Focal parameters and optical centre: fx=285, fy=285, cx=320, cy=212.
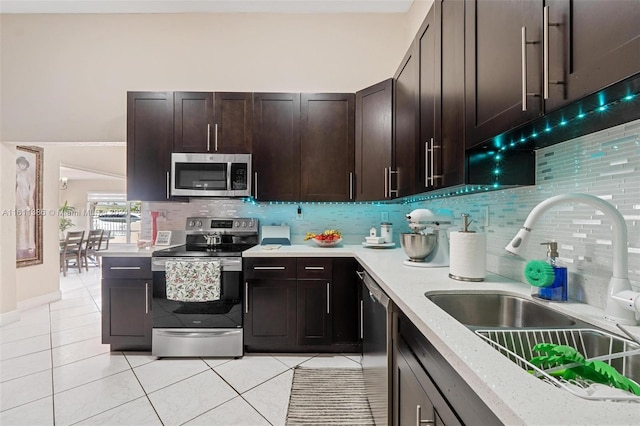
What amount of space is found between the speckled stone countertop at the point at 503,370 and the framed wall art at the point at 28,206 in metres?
4.77

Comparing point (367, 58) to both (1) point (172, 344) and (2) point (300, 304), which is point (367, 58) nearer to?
(2) point (300, 304)

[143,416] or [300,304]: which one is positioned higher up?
[300,304]

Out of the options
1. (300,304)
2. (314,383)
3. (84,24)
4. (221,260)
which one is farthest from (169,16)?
(314,383)

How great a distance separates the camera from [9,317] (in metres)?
3.15

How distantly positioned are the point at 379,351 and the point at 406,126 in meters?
1.50

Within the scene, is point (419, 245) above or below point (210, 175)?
below

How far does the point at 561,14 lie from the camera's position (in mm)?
735

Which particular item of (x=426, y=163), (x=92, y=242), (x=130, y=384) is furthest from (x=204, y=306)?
(x=92, y=242)

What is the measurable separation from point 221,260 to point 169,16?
9.08 feet

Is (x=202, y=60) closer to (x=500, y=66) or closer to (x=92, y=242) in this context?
(x=500, y=66)

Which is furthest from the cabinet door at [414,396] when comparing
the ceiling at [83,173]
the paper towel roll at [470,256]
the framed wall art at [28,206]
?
the ceiling at [83,173]

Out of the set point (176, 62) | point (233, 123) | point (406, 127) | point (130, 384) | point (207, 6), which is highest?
point (207, 6)

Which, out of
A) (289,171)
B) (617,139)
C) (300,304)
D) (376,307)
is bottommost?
(300,304)

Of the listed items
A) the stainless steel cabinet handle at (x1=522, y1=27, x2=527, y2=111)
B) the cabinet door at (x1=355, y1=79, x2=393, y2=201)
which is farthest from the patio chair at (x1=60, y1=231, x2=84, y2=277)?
the stainless steel cabinet handle at (x1=522, y1=27, x2=527, y2=111)
